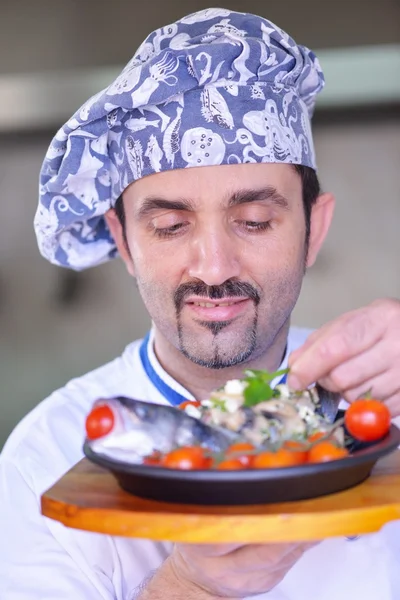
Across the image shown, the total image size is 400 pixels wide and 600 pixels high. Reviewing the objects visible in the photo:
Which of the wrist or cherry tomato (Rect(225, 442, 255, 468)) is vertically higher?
cherry tomato (Rect(225, 442, 255, 468))

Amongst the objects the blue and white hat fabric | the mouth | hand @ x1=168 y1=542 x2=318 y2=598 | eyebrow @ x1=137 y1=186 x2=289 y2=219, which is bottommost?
hand @ x1=168 y1=542 x2=318 y2=598

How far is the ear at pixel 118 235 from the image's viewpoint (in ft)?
6.49

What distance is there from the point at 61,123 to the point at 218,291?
191 cm

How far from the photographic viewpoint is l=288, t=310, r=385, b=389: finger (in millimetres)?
1255

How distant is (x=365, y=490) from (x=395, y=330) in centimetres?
32

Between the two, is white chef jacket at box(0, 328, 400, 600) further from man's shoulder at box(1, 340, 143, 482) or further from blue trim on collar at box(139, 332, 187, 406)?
blue trim on collar at box(139, 332, 187, 406)

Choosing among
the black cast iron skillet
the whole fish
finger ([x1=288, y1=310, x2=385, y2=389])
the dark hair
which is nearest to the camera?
the black cast iron skillet

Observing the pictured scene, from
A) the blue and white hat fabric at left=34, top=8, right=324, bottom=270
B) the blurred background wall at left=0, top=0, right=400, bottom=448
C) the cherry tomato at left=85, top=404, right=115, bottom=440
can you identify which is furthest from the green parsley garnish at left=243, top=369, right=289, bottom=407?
the blurred background wall at left=0, top=0, right=400, bottom=448

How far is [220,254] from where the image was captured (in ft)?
5.38

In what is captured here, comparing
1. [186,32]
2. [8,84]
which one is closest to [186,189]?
[186,32]

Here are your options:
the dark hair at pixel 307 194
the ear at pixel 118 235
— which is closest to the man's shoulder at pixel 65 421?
the ear at pixel 118 235

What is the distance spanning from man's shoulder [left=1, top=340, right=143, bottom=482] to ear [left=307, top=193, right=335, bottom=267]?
489 millimetres

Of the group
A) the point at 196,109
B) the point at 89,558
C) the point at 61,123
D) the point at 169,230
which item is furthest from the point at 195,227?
the point at 61,123

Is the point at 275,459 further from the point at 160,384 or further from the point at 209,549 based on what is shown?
the point at 160,384
